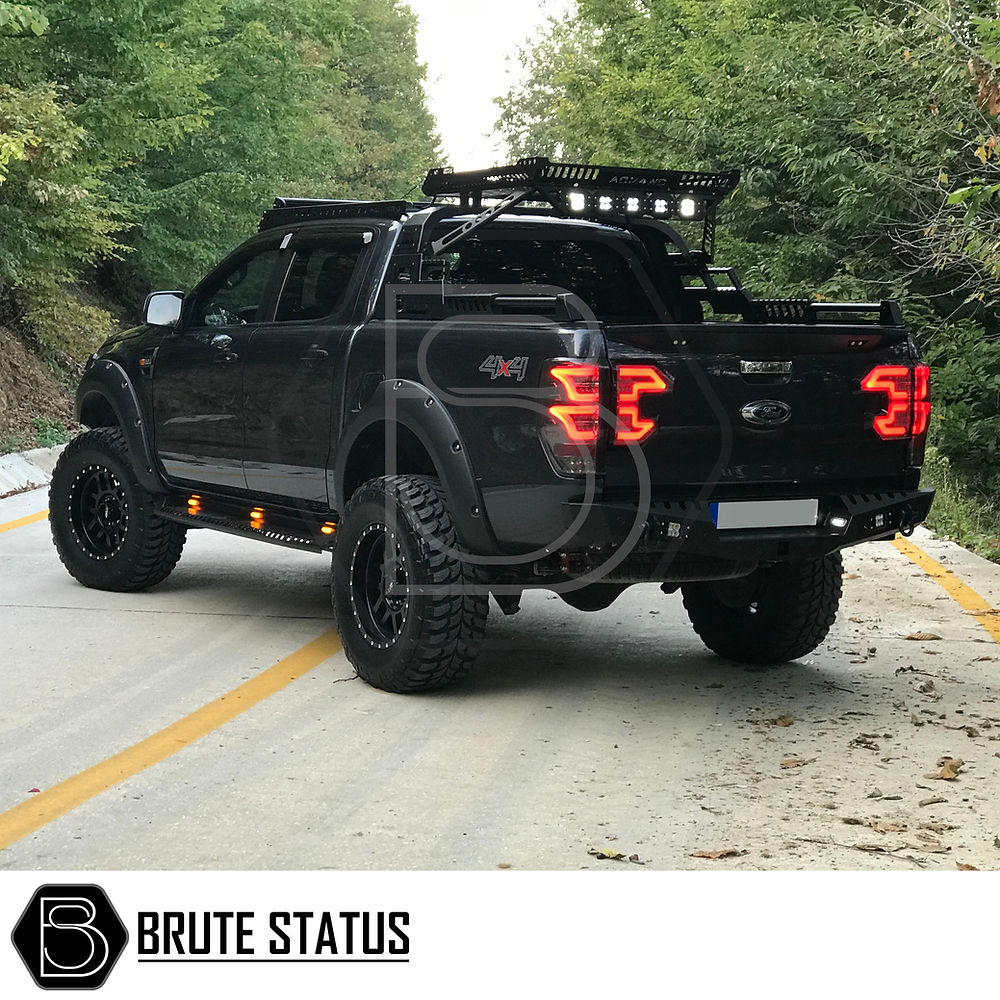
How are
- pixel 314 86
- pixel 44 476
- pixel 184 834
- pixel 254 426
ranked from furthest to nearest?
pixel 314 86 → pixel 44 476 → pixel 254 426 → pixel 184 834

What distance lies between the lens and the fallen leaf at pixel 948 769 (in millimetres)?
5660

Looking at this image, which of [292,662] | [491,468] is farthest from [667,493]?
[292,662]

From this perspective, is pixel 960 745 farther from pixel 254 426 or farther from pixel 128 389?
pixel 128 389

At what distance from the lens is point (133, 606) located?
877 centimetres

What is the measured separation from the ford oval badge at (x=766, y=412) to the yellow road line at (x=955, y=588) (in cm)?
245

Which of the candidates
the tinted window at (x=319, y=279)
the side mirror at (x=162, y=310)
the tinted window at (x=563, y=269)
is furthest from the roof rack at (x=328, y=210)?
the side mirror at (x=162, y=310)

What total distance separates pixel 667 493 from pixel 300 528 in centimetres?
234

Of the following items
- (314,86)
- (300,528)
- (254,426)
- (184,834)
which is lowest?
(184,834)

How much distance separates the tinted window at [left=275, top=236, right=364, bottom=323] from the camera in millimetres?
7641

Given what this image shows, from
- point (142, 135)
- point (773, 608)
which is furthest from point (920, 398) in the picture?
point (142, 135)

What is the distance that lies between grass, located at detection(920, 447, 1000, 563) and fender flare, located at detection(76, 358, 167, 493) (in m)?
5.84

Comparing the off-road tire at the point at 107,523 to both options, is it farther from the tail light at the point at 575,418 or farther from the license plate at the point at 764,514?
the license plate at the point at 764,514

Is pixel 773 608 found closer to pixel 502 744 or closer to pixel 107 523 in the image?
pixel 502 744

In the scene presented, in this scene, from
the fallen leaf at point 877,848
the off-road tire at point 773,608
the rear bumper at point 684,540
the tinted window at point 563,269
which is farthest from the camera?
the tinted window at point 563,269
